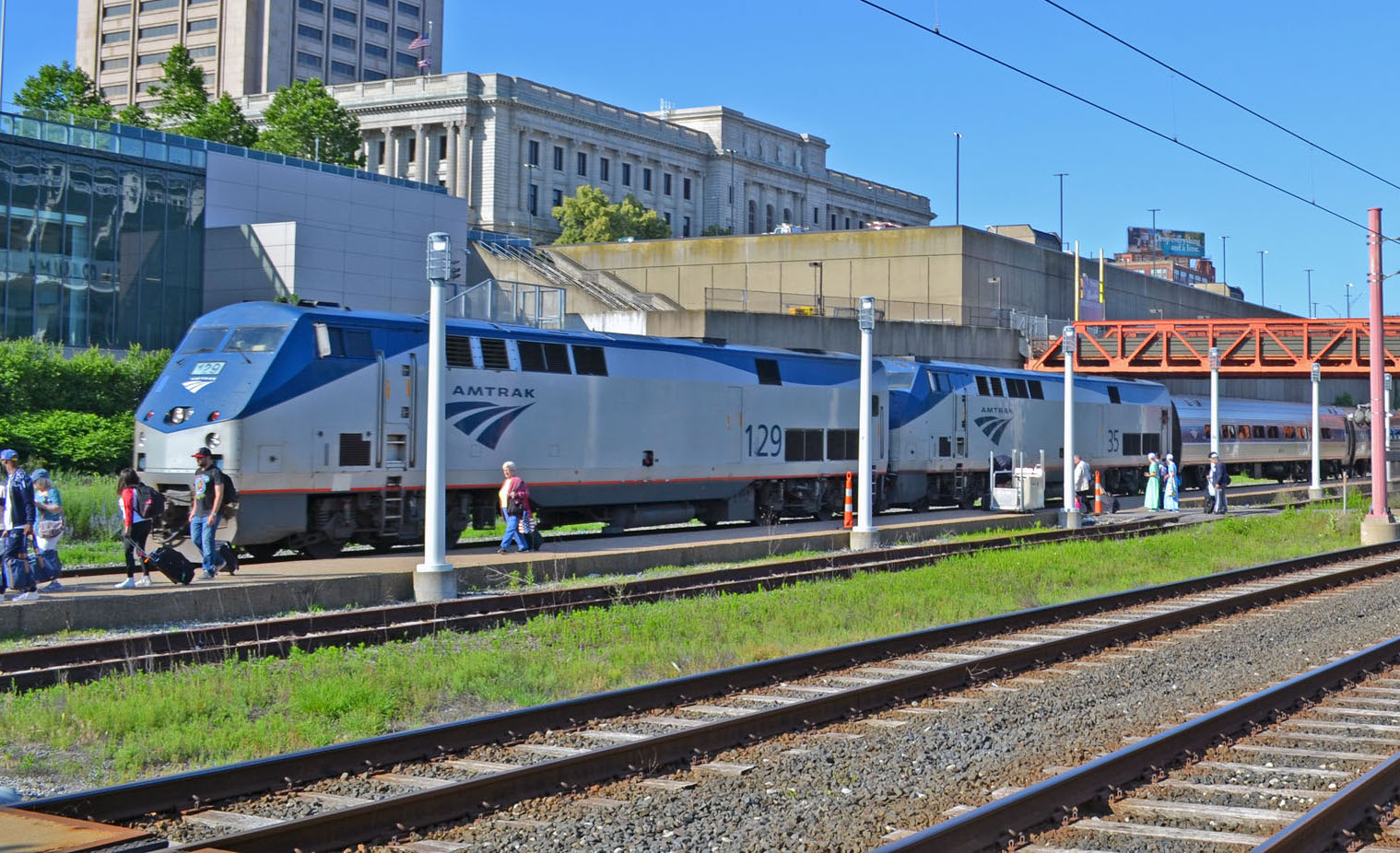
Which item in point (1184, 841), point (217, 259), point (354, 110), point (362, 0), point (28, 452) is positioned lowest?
point (1184, 841)

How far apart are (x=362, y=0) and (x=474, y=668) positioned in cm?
13432

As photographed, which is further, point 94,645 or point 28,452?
point 28,452

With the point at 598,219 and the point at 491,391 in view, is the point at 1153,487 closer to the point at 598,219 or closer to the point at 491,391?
Answer: the point at 491,391

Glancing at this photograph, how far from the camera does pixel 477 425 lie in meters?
23.9

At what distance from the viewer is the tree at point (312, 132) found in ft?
251

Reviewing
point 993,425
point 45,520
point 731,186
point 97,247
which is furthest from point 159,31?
point 45,520

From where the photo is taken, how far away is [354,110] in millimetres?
110625

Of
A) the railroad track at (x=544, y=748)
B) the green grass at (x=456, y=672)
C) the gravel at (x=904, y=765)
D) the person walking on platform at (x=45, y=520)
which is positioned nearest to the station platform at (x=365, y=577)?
the person walking on platform at (x=45, y=520)

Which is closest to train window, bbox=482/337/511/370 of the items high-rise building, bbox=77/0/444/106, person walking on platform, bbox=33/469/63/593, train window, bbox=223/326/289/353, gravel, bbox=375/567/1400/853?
train window, bbox=223/326/289/353

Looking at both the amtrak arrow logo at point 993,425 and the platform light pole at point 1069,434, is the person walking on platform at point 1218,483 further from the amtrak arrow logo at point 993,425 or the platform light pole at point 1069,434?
the amtrak arrow logo at point 993,425

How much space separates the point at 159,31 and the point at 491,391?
12127 cm

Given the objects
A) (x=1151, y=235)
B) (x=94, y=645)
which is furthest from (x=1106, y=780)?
(x=1151, y=235)

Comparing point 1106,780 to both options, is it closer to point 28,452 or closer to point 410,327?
point 410,327

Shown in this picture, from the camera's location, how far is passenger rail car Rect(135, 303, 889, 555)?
2075 centimetres
